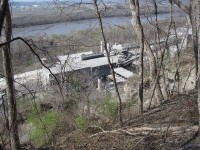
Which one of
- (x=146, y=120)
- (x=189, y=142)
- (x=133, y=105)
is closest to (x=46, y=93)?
(x=133, y=105)

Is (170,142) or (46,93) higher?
(170,142)

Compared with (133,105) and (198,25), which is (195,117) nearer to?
(198,25)

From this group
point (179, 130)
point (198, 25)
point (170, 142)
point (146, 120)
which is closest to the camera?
point (198, 25)

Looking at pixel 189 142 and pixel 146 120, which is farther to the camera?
pixel 146 120

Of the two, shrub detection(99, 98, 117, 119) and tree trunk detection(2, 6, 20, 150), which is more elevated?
tree trunk detection(2, 6, 20, 150)

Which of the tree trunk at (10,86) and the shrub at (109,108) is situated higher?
the tree trunk at (10,86)

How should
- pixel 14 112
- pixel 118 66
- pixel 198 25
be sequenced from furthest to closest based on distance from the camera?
pixel 118 66
pixel 14 112
pixel 198 25

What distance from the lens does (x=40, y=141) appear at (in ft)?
27.2

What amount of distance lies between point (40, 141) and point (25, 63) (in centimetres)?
1969

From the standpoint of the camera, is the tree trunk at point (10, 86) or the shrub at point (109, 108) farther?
the shrub at point (109, 108)

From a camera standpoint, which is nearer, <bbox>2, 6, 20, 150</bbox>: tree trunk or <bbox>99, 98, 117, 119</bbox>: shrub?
<bbox>2, 6, 20, 150</bbox>: tree trunk

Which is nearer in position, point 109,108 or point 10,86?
point 10,86

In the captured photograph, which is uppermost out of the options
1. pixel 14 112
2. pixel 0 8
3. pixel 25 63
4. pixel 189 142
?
pixel 0 8

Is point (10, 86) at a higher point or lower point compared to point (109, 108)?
higher
